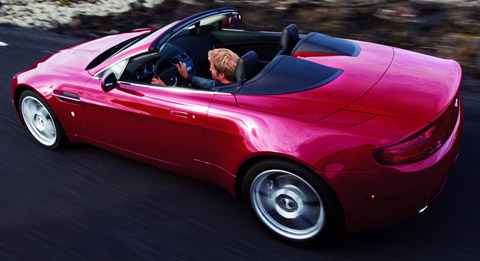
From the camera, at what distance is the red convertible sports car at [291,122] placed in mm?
2422

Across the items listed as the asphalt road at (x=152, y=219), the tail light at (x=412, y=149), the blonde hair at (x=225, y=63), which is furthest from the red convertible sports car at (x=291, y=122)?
the asphalt road at (x=152, y=219)

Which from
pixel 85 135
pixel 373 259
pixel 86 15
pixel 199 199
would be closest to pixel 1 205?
pixel 85 135

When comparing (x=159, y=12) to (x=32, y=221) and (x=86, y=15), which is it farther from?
(x=32, y=221)

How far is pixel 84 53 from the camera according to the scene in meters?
4.02

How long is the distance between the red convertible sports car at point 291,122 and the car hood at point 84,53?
0.08 ft

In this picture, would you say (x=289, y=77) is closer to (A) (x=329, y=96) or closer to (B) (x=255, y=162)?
(A) (x=329, y=96)

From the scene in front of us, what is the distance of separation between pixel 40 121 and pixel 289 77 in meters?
2.66

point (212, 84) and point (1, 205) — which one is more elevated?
point (212, 84)

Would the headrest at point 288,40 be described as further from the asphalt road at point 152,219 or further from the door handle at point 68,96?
the door handle at point 68,96

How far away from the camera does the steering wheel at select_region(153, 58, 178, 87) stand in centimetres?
345

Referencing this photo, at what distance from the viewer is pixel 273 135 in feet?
8.56

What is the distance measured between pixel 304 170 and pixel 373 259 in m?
0.76

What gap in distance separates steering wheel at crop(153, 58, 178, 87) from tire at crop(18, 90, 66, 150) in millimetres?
1191

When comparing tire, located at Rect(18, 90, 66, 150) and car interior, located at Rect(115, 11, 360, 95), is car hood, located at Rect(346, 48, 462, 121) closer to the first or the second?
car interior, located at Rect(115, 11, 360, 95)
